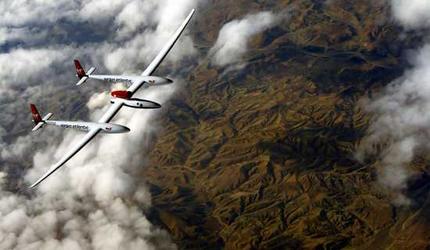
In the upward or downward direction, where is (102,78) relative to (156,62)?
downward

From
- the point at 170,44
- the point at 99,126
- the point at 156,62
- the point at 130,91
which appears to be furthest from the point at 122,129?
the point at 170,44

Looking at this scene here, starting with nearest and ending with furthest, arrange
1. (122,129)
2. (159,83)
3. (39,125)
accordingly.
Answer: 1. (122,129)
2. (159,83)
3. (39,125)

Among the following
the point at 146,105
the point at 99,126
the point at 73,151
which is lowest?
the point at 73,151

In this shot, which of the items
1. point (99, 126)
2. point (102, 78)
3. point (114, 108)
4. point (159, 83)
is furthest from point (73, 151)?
point (102, 78)

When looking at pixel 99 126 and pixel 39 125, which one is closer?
pixel 99 126

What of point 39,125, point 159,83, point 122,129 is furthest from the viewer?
point 39,125

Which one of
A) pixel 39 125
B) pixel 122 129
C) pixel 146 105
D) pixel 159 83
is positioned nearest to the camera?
pixel 122 129

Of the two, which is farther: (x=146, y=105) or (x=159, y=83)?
(x=159, y=83)

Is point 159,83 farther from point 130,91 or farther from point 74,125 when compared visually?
point 74,125

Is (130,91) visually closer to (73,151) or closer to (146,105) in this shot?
(146,105)
